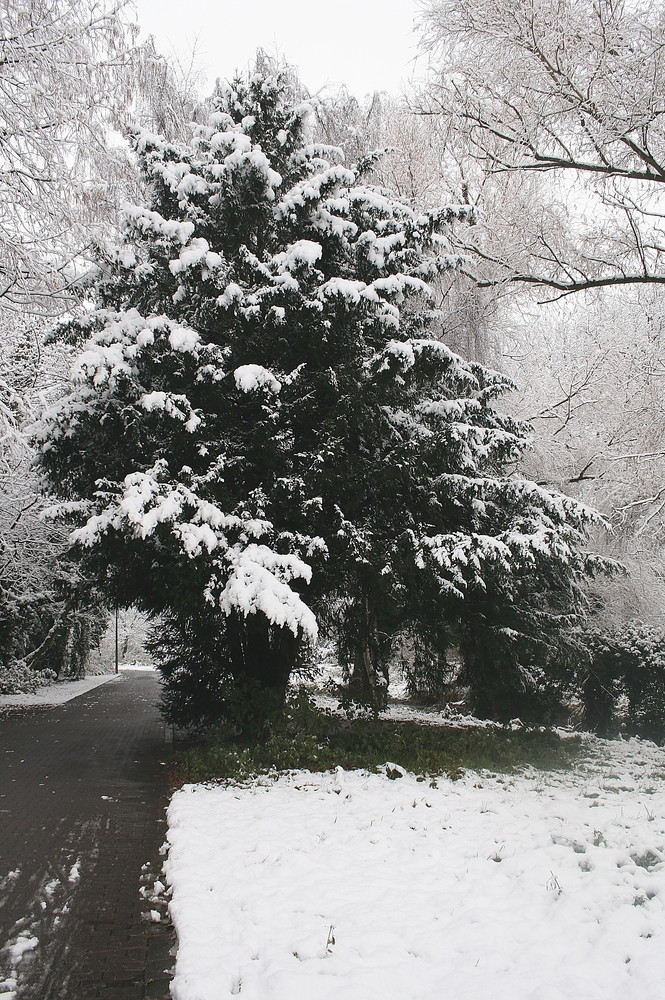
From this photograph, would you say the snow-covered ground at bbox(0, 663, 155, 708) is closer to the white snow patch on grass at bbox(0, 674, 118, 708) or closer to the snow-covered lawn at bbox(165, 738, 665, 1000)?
the white snow patch on grass at bbox(0, 674, 118, 708)

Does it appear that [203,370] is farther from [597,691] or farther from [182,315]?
[597,691]

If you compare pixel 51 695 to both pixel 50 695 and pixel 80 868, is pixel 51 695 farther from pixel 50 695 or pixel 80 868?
pixel 80 868

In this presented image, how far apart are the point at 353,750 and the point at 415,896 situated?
5088 mm

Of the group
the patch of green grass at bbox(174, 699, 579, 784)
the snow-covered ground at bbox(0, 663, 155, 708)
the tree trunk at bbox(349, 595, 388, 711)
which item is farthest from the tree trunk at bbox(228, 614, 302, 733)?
the snow-covered ground at bbox(0, 663, 155, 708)

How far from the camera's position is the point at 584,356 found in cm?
1304

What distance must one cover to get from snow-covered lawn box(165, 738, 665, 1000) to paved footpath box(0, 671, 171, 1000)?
28 cm

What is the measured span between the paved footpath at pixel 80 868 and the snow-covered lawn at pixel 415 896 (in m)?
0.28

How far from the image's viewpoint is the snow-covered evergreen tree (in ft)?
28.7

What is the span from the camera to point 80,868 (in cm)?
536

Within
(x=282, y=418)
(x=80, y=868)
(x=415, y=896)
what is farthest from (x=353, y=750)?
(x=415, y=896)

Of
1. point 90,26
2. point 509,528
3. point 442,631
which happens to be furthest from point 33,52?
point 442,631

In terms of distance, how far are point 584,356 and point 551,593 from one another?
15.7ft

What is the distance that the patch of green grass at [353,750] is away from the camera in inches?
342

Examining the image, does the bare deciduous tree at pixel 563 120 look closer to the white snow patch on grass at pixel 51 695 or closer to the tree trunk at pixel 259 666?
the tree trunk at pixel 259 666
